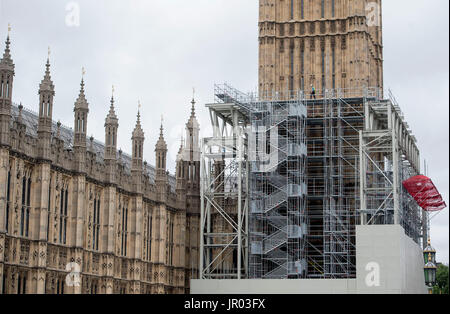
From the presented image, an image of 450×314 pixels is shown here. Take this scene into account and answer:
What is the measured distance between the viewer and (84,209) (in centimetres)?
5756

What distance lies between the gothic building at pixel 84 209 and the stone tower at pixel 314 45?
31.5 ft

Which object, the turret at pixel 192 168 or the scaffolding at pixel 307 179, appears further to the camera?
the turret at pixel 192 168

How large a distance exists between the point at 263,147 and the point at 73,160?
15917 mm

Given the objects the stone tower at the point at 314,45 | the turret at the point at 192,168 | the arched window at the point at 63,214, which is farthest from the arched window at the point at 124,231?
the stone tower at the point at 314,45

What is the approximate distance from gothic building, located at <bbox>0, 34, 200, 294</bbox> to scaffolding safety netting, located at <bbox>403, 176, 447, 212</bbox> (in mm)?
18153

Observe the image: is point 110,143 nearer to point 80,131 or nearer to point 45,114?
point 80,131

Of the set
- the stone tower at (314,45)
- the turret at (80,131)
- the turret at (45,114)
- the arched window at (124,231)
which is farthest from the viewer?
the stone tower at (314,45)

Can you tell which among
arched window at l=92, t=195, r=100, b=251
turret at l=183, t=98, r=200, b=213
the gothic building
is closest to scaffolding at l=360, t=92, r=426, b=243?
turret at l=183, t=98, r=200, b=213

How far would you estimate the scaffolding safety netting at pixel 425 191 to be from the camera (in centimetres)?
6506

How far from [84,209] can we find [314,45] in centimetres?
2936

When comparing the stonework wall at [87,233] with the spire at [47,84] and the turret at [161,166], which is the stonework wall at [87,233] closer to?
the turret at [161,166]

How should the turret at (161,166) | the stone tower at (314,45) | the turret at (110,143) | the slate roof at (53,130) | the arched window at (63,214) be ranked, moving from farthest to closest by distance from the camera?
1. the stone tower at (314,45)
2. the turret at (161,166)
3. the turret at (110,143)
4. the arched window at (63,214)
5. the slate roof at (53,130)

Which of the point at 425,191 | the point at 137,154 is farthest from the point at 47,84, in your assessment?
the point at 425,191

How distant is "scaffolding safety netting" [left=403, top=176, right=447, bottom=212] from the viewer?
6506 cm
